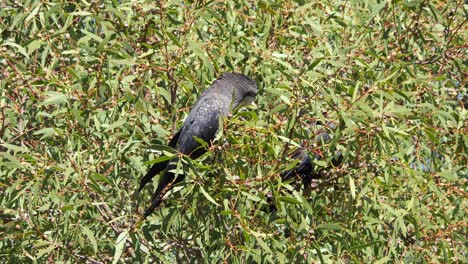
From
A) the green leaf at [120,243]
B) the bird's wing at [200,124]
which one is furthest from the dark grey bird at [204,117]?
the green leaf at [120,243]

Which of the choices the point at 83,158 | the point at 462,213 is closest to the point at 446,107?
the point at 462,213

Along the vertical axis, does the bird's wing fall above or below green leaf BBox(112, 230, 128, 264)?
above

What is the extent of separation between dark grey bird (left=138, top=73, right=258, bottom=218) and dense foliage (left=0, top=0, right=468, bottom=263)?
0.08 meters

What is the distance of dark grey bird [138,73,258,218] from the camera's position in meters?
4.59

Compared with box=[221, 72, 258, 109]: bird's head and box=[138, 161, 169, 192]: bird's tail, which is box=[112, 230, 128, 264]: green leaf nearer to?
box=[138, 161, 169, 192]: bird's tail

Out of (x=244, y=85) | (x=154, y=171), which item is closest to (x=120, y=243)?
(x=154, y=171)

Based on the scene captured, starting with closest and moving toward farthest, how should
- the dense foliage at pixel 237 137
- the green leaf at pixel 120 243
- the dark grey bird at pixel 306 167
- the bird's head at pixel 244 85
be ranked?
the dense foliage at pixel 237 137 < the green leaf at pixel 120 243 < the dark grey bird at pixel 306 167 < the bird's head at pixel 244 85

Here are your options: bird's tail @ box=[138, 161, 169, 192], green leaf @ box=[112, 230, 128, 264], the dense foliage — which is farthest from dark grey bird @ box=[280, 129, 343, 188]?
green leaf @ box=[112, 230, 128, 264]

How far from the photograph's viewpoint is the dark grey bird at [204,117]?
15.1 ft

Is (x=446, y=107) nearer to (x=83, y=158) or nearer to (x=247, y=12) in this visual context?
(x=247, y=12)

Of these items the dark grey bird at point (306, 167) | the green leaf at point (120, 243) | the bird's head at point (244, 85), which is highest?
the bird's head at point (244, 85)

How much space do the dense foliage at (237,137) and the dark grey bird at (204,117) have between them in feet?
0.25

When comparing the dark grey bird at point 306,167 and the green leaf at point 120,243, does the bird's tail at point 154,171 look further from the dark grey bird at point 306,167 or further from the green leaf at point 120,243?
the dark grey bird at point 306,167

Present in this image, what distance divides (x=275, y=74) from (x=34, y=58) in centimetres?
122
